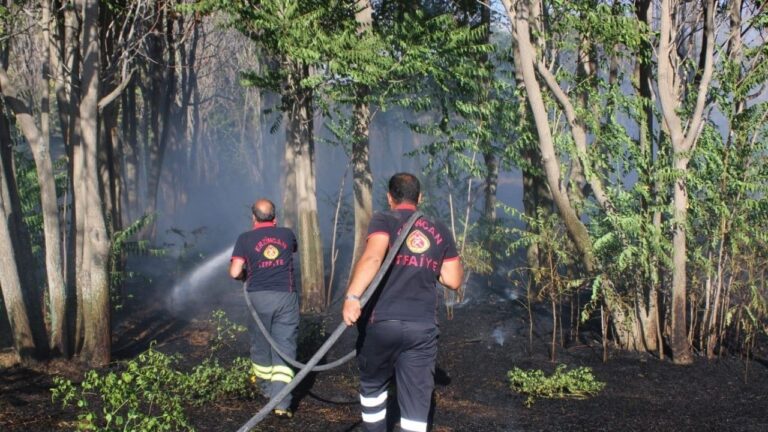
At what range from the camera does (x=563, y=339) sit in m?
11.0

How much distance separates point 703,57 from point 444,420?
5520mm

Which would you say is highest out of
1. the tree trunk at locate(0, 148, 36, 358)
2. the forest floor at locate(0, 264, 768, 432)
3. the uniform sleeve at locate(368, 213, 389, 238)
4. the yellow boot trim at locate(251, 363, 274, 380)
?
the uniform sleeve at locate(368, 213, 389, 238)

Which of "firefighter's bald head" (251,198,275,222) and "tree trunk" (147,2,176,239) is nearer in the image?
"firefighter's bald head" (251,198,275,222)

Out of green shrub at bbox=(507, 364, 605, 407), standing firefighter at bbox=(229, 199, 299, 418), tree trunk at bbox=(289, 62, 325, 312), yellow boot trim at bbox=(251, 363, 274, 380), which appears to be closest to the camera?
standing firefighter at bbox=(229, 199, 299, 418)

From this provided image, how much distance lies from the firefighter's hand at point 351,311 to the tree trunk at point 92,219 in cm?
553

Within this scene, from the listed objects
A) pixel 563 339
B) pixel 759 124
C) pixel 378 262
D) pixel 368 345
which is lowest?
pixel 563 339

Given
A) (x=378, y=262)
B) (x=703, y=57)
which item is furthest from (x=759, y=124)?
(x=378, y=262)

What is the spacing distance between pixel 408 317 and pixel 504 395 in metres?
3.51

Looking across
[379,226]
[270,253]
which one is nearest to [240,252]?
[270,253]

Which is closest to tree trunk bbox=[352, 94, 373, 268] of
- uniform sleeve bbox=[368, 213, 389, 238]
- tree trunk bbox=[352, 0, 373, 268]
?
tree trunk bbox=[352, 0, 373, 268]

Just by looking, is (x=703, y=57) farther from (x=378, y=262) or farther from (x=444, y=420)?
(x=378, y=262)

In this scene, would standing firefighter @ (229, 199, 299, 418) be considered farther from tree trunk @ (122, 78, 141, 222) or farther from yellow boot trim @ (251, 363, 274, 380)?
tree trunk @ (122, 78, 141, 222)

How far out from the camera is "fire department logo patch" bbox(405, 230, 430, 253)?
5.36 meters

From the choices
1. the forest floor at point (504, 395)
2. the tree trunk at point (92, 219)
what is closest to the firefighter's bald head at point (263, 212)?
the forest floor at point (504, 395)
